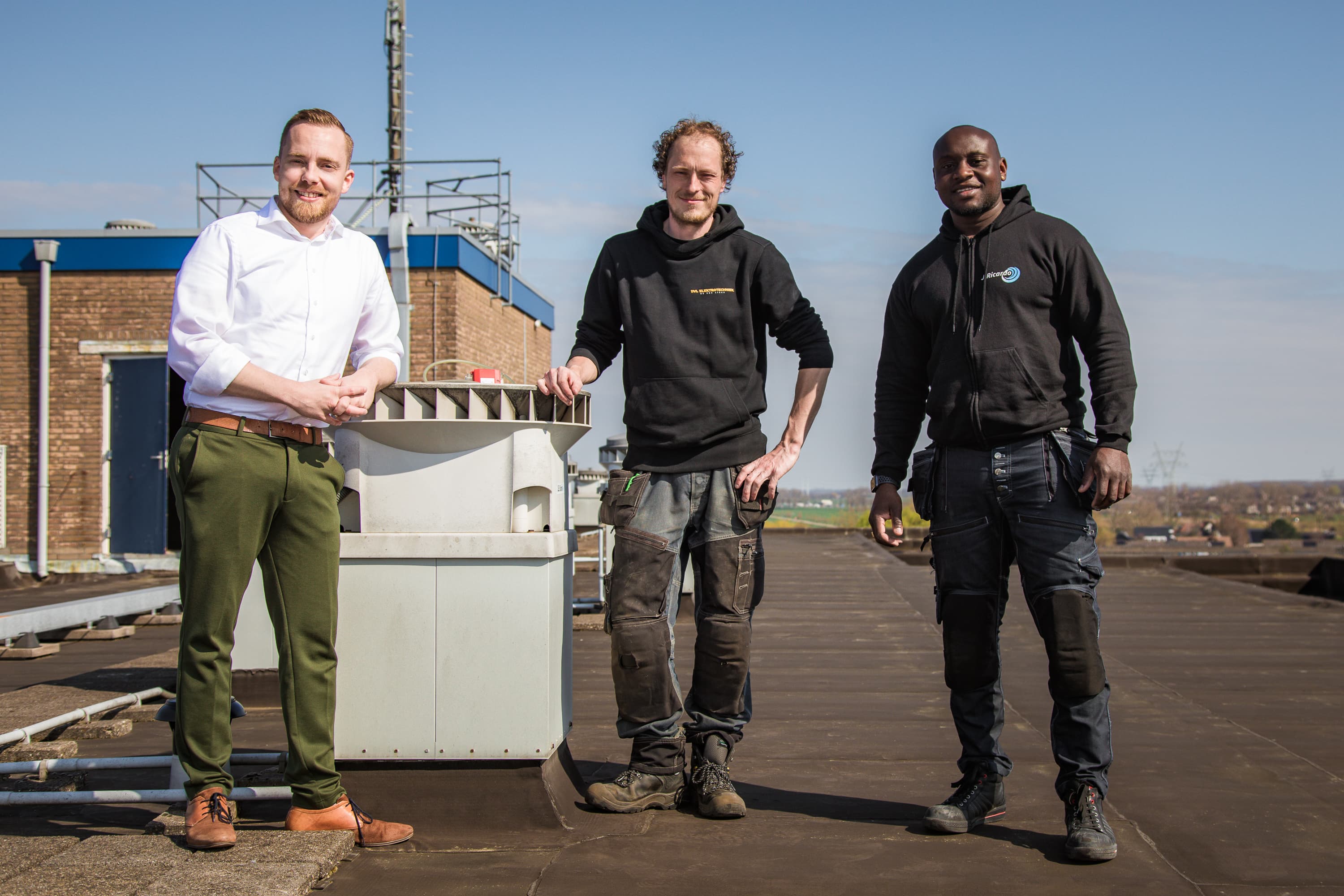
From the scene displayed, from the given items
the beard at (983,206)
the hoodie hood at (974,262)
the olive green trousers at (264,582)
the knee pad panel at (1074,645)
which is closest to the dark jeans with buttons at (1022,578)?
the knee pad panel at (1074,645)

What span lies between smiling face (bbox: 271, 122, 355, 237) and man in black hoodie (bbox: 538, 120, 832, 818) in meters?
0.75

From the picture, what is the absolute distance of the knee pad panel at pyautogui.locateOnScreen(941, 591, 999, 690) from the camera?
9.95ft

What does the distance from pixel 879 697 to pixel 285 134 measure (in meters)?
3.60

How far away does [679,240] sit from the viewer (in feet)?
10.9

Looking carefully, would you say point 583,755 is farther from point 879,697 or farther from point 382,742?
point 879,697

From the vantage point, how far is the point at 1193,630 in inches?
302

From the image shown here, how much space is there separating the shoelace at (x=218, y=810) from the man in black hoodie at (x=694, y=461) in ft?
3.20

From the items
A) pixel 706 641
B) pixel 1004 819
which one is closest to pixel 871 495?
pixel 706 641

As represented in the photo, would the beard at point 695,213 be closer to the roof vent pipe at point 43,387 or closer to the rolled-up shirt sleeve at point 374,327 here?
the rolled-up shirt sleeve at point 374,327

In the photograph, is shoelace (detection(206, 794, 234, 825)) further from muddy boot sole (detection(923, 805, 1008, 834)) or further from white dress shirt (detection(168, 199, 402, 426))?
A: muddy boot sole (detection(923, 805, 1008, 834))

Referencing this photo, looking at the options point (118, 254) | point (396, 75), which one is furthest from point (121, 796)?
point (396, 75)

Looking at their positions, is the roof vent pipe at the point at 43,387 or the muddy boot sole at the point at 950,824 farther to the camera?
the roof vent pipe at the point at 43,387

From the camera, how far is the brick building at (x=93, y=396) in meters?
14.6

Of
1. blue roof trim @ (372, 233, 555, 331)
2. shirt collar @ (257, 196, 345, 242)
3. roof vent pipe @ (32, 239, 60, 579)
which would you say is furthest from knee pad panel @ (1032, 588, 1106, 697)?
roof vent pipe @ (32, 239, 60, 579)
